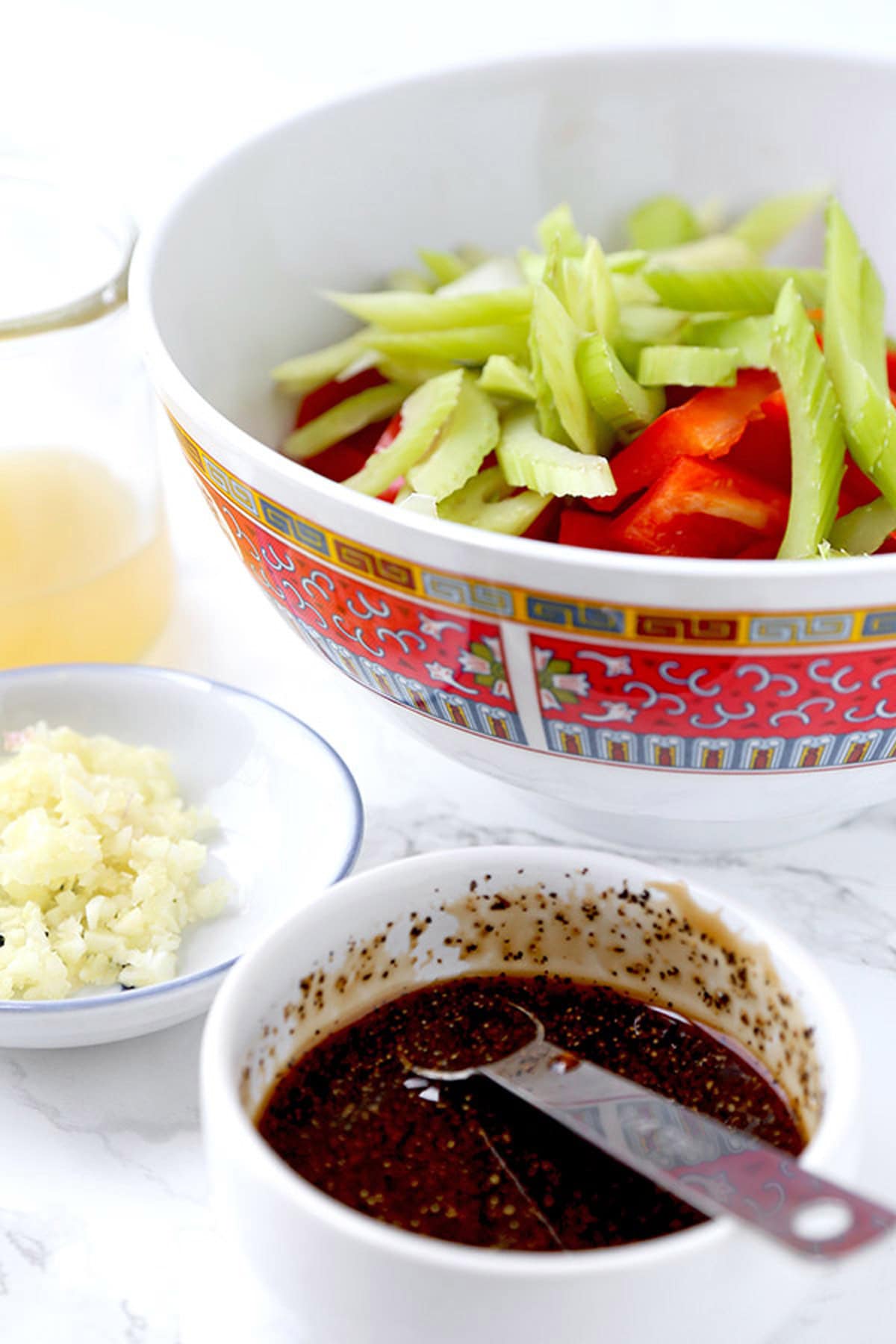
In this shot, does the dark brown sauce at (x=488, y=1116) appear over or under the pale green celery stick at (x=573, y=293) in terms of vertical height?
under

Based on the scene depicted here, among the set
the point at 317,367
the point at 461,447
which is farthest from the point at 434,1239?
the point at 317,367

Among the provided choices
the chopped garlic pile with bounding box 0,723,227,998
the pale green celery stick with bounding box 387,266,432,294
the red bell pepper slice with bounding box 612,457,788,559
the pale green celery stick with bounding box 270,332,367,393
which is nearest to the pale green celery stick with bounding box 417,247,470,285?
the pale green celery stick with bounding box 387,266,432,294

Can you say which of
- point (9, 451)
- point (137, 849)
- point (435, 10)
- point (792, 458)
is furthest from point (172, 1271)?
point (435, 10)

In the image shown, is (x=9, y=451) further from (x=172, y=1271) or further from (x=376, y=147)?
(x=172, y=1271)

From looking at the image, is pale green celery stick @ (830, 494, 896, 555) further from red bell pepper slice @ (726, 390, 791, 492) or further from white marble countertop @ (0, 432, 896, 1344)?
white marble countertop @ (0, 432, 896, 1344)

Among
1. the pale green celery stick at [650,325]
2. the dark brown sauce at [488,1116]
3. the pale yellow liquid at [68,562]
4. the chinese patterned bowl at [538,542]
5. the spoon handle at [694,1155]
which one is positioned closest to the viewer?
the spoon handle at [694,1155]

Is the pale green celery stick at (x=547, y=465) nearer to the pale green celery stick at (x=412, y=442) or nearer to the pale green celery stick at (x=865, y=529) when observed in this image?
the pale green celery stick at (x=412, y=442)

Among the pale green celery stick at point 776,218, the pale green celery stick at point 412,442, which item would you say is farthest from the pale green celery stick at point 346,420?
the pale green celery stick at point 776,218

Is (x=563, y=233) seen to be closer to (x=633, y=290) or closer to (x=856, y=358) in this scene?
(x=633, y=290)
